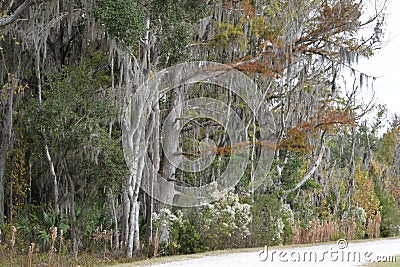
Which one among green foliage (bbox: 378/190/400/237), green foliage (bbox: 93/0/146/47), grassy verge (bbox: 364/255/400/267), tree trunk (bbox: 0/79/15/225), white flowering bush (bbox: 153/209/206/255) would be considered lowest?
green foliage (bbox: 378/190/400/237)

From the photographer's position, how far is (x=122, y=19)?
39.6 feet

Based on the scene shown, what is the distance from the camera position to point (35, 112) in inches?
505

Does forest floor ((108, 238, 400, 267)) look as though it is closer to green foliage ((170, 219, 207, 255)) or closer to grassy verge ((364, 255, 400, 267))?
grassy verge ((364, 255, 400, 267))

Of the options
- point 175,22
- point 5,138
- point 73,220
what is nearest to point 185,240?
point 73,220

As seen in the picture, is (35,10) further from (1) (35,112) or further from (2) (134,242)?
(2) (134,242)

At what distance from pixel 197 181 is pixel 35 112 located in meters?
6.40

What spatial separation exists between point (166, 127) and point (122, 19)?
5.08 m

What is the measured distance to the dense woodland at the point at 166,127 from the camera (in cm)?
1318

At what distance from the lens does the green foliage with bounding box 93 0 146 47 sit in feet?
39.1

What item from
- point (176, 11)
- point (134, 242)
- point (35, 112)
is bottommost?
point (134, 242)

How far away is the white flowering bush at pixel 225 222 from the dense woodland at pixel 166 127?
0.11ft

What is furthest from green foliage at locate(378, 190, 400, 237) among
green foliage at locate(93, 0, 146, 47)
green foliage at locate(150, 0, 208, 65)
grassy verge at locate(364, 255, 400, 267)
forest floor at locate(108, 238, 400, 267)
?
green foliage at locate(93, 0, 146, 47)

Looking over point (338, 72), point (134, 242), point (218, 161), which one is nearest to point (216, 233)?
point (134, 242)

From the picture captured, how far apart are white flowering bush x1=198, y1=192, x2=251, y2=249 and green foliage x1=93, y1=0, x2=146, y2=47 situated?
4.41 m
